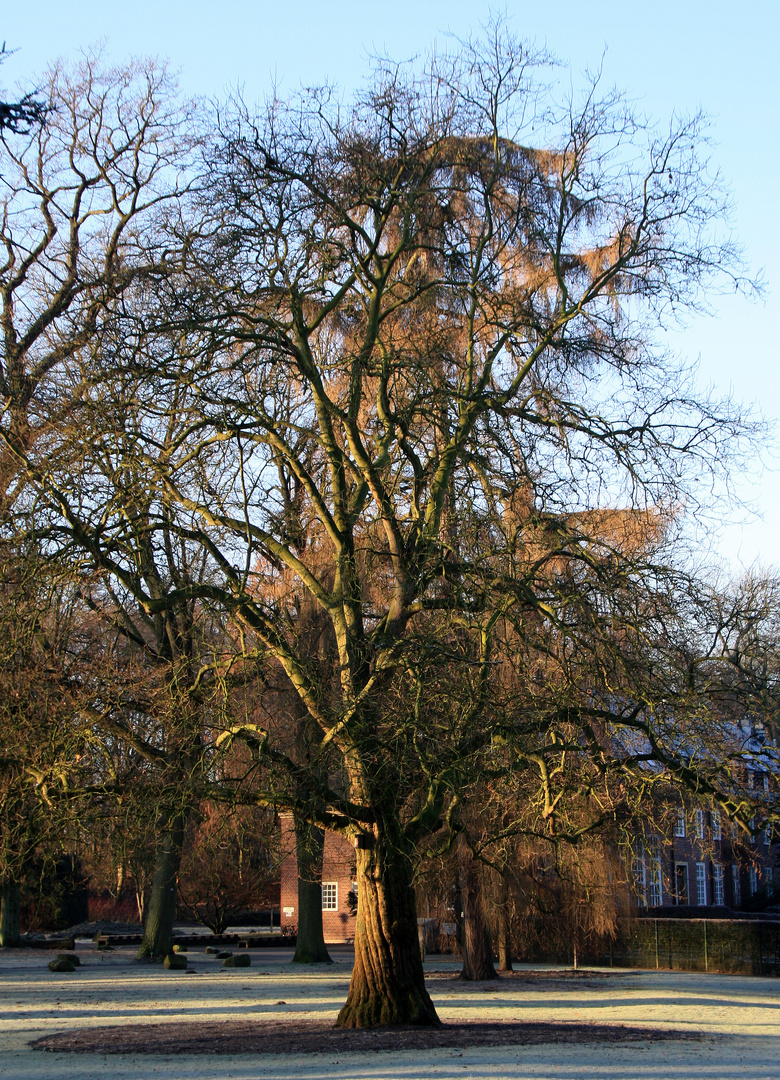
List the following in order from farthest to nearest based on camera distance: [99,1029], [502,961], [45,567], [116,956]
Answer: [116,956] < [502,961] < [99,1029] < [45,567]

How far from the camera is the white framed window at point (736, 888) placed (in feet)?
154

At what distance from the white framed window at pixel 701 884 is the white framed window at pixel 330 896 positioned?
16.3 m

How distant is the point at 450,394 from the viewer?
11.4 metres

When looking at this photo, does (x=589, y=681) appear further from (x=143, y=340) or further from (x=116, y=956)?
(x=116, y=956)

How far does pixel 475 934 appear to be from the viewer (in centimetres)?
2380

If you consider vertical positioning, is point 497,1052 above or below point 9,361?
below

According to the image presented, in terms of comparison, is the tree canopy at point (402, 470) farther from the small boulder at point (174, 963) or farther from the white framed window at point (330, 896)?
the white framed window at point (330, 896)

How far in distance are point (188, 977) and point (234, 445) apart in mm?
16398

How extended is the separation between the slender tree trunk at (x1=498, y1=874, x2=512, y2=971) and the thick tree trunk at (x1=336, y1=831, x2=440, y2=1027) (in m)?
9.12

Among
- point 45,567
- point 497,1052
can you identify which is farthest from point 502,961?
point 45,567

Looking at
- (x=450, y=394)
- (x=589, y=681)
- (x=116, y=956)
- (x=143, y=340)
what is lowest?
(x=116, y=956)

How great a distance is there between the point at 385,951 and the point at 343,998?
733cm

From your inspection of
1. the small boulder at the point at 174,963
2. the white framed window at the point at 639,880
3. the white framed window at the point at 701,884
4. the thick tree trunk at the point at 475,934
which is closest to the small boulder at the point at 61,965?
the small boulder at the point at 174,963

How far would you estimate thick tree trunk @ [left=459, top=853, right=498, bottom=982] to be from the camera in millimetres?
23312
